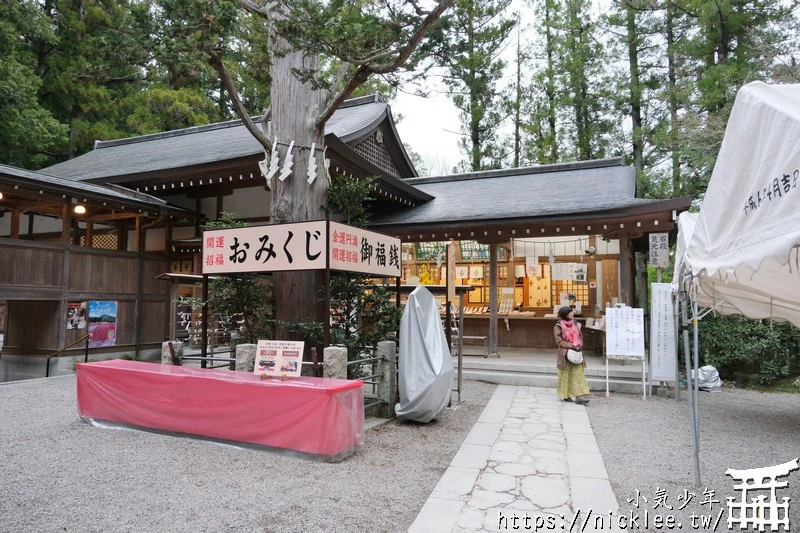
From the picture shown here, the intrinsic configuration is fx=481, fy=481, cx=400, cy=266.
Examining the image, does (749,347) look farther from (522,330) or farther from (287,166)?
(287,166)

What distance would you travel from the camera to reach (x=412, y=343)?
243 inches

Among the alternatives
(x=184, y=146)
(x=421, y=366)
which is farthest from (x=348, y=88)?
(x=184, y=146)

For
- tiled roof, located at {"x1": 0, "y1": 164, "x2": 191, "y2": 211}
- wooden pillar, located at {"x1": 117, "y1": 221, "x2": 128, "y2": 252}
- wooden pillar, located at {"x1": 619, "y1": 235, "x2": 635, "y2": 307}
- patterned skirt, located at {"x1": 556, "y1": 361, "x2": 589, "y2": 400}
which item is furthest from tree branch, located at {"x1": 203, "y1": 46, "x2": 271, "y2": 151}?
wooden pillar, located at {"x1": 619, "y1": 235, "x2": 635, "y2": 307}

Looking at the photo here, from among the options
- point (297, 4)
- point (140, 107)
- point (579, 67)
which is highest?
point (579, 67)

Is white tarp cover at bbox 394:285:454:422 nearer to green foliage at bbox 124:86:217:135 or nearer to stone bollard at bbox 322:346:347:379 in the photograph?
stone bollard at bbox 322:346:347:379

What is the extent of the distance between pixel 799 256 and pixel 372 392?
19.3 feet

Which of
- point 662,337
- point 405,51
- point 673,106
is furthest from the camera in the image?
point 673,106

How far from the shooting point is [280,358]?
5246mm

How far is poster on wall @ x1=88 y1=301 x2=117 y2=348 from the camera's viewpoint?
34.0 ft

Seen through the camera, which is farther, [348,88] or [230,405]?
[348,88]

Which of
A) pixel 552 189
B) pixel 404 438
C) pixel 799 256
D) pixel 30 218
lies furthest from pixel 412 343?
pixel 30 218

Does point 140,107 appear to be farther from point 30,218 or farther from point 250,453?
point 250,453

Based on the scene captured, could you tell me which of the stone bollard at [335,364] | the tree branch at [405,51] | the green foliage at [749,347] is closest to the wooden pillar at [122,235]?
the tree branch at [405,51]

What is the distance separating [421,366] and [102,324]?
8.14m
